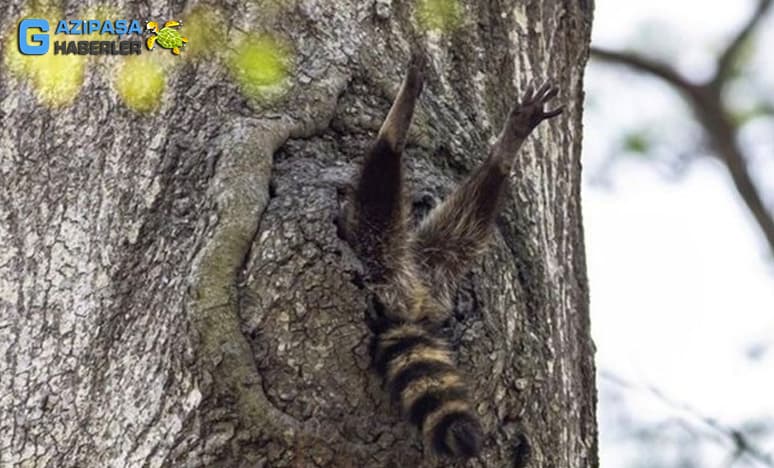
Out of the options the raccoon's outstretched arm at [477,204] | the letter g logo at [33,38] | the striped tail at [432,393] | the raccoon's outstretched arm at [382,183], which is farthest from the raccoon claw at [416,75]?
the letter g logo at [33,38]

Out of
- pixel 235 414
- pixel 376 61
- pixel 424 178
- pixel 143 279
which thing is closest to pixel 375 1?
pixel 376 61

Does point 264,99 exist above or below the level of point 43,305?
above

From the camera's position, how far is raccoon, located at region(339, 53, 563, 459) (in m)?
2.37

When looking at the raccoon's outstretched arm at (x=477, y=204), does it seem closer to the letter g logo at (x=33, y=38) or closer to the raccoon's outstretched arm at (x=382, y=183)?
the raccoon's outstretched arm at (x=382, y=183)

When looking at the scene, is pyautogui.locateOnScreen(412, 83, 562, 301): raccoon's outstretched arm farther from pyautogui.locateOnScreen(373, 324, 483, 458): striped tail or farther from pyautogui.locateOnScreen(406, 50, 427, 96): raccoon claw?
pyautogui.locateOnScreen(373, 324, 483, 458): striped tail

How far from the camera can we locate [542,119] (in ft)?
9.51

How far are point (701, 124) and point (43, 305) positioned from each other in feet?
10.3

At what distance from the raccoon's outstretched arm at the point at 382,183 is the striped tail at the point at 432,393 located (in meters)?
0.21

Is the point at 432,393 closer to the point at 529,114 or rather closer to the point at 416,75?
the point at 416,75

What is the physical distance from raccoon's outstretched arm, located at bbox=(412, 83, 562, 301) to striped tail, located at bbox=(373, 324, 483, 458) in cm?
33

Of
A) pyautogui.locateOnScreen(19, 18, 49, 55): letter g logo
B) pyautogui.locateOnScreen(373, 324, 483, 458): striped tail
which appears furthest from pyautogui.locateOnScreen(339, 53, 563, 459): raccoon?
pyautogui.locateOnScreen(19, 18, 49, 55): letter g logo

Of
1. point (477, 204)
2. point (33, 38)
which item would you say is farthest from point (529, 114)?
point (33, 38)

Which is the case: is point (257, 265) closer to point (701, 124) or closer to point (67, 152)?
point (67, 152)

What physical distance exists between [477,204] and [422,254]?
0.62 feet
